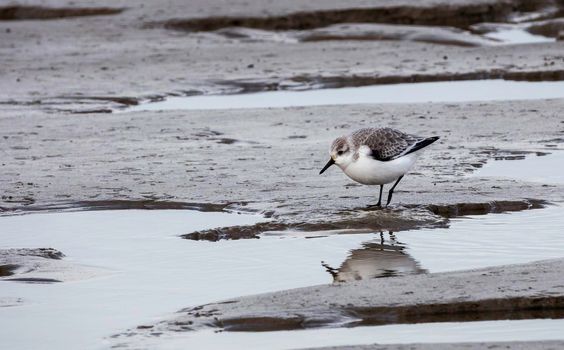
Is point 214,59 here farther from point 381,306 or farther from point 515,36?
point 381,306

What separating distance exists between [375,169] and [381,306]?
2675 millimetres

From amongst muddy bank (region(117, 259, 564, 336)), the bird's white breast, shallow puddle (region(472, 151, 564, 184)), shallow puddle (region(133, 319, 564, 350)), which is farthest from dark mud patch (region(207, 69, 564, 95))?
shallow puddle (region(133, 319, 564, 350))

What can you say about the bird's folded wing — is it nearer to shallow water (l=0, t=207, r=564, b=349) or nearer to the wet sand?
the wet sand

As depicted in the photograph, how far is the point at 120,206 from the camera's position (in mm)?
10117

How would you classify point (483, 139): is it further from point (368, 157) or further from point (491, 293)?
point (491, 293)

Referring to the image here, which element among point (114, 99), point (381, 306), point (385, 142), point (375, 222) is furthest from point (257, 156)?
point (381, 306)

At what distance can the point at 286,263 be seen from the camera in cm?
823

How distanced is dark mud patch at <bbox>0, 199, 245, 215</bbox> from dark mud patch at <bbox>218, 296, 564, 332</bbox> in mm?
3333

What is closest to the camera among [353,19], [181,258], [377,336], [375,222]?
[377,336]

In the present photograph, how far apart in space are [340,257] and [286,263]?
417 mm

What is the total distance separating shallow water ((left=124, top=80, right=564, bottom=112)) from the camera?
15258mm

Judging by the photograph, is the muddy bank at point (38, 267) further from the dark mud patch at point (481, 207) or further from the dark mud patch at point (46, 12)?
the dark mud patch at point (46, 12)

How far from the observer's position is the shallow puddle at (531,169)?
1070cm

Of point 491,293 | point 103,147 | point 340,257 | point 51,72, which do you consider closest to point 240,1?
point 51,72
